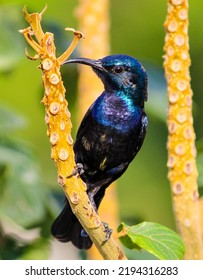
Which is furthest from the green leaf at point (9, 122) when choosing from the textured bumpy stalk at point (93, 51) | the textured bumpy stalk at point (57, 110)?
the textured bumpy stalk at point (57, 110)

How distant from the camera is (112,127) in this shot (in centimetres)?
140

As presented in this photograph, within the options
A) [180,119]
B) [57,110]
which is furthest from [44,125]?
[57,110]

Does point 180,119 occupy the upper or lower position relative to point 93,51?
lower

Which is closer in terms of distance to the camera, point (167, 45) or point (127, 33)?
point (167, 45)

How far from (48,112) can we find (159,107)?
981 mm

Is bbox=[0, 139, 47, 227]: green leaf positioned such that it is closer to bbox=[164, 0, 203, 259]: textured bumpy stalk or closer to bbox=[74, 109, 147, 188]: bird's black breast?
bbox=[74, 109, 147, 188]: bird's black breast

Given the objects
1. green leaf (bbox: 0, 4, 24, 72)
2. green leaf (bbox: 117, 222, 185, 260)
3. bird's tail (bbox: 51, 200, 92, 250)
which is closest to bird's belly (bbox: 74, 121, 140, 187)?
bird's tail (bbox: 51, 200, 92, 250)

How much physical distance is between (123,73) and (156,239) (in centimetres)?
33

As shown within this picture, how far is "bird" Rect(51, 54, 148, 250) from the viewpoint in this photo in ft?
4.45

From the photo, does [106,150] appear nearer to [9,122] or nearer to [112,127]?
[112,127]

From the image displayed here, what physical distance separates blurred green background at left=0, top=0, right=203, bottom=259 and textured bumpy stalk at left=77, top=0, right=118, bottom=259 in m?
0.18

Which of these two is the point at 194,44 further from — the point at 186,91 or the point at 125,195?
the point at 186,91
